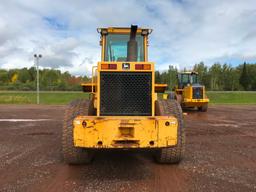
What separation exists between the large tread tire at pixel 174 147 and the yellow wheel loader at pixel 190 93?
13105mm

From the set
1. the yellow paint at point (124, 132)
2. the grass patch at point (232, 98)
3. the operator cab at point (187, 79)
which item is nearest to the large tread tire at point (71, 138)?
the yellow paint at point (124, 132)

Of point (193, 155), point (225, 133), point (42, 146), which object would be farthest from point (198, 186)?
point (225, 133)

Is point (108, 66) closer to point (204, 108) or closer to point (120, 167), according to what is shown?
point (120, 167)

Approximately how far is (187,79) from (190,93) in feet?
7.12

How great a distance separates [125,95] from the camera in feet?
20.2

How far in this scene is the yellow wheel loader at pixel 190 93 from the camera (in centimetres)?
2088

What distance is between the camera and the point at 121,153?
7676 mm

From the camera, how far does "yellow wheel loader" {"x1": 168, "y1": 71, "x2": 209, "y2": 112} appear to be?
20.9 meters

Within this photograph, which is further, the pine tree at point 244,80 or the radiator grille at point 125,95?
the pine tree at point 244,80

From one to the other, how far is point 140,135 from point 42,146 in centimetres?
401

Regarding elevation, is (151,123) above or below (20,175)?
above

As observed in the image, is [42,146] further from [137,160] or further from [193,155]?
[193,155]

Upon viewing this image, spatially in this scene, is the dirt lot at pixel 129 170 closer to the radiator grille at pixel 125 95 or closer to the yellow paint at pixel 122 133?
the yellow paint at pixel 122 133

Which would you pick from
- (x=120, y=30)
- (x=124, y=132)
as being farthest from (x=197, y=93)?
(x=124, y=132)
